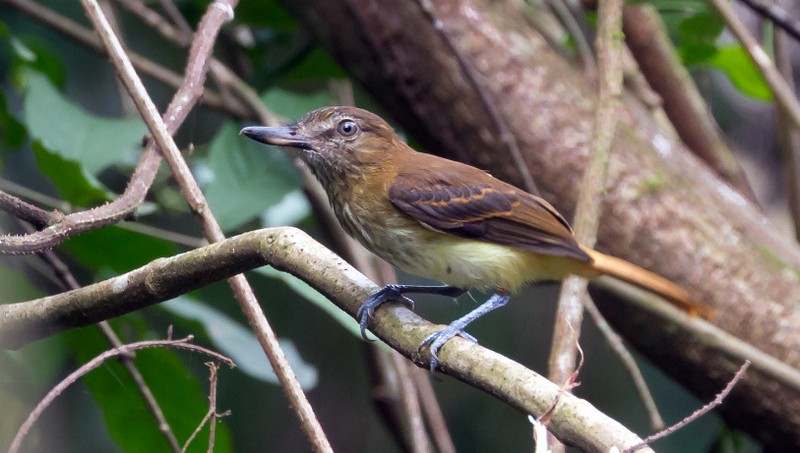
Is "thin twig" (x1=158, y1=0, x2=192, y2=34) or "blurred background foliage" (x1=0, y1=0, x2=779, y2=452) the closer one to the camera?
"blurred background foliage" (x1=0, y1=0, x2=779, y2=452)

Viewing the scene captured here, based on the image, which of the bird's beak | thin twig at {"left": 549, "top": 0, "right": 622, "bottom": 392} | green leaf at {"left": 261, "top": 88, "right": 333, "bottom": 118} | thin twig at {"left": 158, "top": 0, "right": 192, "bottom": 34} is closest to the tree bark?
green leaf at {"left": 261, "top": 88, "right": 333, "bottom": 118}

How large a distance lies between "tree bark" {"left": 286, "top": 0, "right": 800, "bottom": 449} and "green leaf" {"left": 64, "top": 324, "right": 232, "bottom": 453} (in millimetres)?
1263

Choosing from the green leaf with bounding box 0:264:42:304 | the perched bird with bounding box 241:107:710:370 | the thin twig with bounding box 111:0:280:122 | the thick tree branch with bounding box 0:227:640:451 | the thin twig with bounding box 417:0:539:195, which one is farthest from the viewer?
the thin twig with bounding box 111:0:280:122

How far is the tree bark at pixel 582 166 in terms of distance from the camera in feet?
10.1

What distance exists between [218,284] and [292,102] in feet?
2.64

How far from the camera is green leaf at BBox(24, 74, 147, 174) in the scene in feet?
8.73

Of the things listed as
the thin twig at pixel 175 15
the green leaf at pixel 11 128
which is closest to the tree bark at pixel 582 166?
the thin twig at pixel 175 15

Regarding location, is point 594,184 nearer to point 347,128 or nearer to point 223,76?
point 347,128

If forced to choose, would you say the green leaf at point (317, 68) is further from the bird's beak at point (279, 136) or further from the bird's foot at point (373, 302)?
the bird's foot at point (373, 302)

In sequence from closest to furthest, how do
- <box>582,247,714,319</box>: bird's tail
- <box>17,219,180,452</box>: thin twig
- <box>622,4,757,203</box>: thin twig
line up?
<box>17,219,180,452</box>: thin twig, <box>582,247,714,319</box>: bird's tail, <box>622,4,757,203</box>: thin twig

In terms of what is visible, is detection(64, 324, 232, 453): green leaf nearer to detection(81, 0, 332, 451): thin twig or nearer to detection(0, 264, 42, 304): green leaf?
detection(0, 264, 42, 304): green leaf

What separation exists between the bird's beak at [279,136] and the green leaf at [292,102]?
761mm

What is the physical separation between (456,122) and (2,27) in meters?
1.50

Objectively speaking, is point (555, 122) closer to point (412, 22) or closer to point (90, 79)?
point (412, 22)
